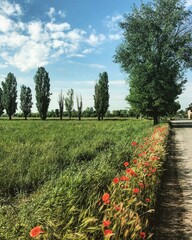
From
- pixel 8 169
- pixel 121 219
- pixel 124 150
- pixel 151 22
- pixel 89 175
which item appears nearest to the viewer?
pixel 121 219

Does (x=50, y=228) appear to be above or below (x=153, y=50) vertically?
below

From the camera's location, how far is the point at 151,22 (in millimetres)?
30094

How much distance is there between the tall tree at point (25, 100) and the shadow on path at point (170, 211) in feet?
233

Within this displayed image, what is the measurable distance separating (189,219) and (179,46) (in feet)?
99.3

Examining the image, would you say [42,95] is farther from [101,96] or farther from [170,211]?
[170,211]

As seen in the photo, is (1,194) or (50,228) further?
(1,194)

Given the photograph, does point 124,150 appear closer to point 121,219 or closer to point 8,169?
point 8,169

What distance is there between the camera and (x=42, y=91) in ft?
218

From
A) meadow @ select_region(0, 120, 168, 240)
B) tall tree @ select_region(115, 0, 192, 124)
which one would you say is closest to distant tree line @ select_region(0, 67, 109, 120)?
tall tree @ select_region(115, 0, 192, 124)

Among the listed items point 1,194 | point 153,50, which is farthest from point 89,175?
point 153,50

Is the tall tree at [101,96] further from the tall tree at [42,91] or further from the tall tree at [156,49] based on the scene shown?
the tall tree at [156,49]

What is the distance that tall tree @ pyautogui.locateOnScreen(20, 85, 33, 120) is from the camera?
74375 mm

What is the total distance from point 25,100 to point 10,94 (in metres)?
6.24

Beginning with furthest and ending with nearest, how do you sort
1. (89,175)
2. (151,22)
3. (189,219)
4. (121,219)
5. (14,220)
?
(151,22)
(89,175)
(189,219)
(14,220)
(121,219)
